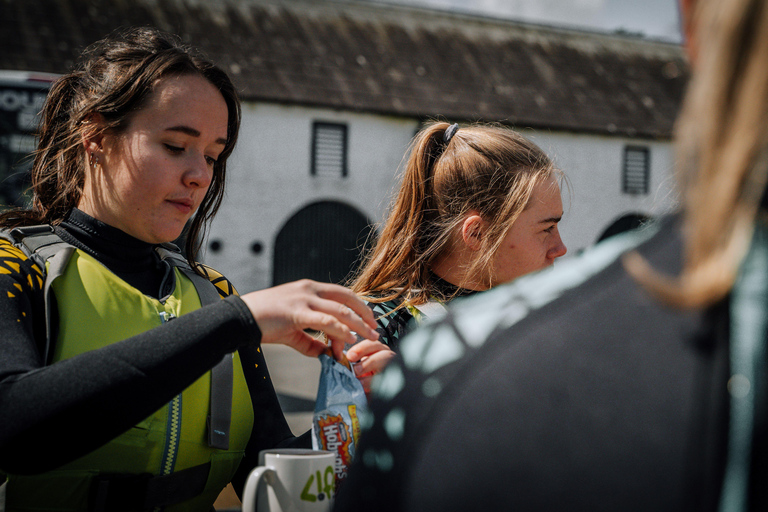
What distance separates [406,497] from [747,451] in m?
0.28

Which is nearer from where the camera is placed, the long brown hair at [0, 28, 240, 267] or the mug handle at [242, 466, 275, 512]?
the mug handle at [242, 466, 275, 512]

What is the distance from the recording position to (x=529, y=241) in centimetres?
220

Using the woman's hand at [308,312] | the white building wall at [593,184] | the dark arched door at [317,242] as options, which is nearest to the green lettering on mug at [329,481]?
the woman's hand at [308,312]

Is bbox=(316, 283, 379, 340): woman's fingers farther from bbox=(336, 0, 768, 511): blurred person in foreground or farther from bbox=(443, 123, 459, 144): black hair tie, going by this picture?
bbox=(443, 123, 459, 144): black hair tie

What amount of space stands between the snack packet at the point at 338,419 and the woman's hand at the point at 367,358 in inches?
3.2

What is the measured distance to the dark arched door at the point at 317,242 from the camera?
14672 mm

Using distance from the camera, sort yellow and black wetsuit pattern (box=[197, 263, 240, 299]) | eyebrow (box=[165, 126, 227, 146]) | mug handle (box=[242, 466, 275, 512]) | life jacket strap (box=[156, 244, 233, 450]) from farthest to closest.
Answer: yellow and black wetsuit pattern (box=[197, 263, 240, 299]) → eyebrow (box=[165, 126, 227, 146]) → life jacket strap (box=[156, 244, 233, 450]) → mug handle (box=[242, 466, 275, 512])

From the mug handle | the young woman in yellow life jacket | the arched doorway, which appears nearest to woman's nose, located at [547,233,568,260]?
the young woman in yellow life jacket

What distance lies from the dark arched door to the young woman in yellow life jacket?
12.6 m

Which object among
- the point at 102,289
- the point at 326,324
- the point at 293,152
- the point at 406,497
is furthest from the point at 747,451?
the point at 293,152

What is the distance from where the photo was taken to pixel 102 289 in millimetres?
1612

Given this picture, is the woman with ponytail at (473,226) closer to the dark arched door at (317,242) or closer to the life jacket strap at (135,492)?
the life jacket strap at (135,492)

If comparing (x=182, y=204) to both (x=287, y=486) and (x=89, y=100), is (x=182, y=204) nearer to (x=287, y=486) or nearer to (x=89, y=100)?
(x=89, y=100)

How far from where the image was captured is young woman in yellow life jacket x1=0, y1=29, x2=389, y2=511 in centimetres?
113
